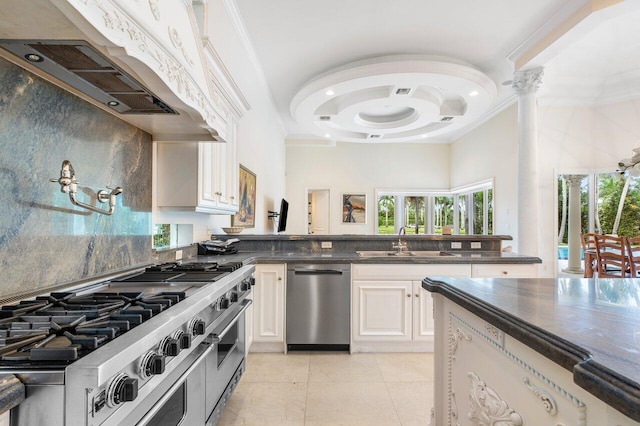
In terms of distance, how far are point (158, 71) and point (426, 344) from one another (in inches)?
119

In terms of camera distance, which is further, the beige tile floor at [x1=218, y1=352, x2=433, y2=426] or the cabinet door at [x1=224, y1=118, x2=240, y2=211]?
the cabinet door at [x1=224, y1=118, x2=240, y2=211]

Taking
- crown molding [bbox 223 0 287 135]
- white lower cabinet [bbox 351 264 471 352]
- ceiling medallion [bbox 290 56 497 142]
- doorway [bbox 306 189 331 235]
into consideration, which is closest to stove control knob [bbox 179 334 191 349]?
white lower cabinet [bbox 351 264 471 352]

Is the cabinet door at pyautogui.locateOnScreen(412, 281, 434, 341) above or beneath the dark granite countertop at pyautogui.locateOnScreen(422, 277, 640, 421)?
beneath

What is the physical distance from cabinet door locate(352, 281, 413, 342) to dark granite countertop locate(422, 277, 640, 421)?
4.47 ft

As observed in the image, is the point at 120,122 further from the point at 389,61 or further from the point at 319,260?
the point at 389,61

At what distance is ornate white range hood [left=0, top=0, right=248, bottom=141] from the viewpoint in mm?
854

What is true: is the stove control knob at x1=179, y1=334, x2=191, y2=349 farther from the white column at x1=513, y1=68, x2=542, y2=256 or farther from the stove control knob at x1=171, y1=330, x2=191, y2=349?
the white column at x1=513, y1=68, x2=542, y2=256

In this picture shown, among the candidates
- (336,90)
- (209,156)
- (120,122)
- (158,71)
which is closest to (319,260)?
(209,156)

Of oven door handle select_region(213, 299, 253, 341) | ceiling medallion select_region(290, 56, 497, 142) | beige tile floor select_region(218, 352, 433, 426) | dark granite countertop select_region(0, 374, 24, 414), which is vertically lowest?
beige tile floor select_region(218, 352, 433, 426)

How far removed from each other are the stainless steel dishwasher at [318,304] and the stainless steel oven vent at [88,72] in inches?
71.8

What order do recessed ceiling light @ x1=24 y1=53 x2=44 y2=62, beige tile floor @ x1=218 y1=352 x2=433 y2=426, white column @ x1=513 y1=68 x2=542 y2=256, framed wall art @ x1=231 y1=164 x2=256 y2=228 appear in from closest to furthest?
recessed ceiling light @ x1=24 y1=53 x2=44 y2=62
beige tile floor @ x1=218 y1=352 x2=433 y2=426
framed wall art @ x1=231 y1=164 x2=256 y2=228
white column @ x1=513 y1=68 x2=542 y2=256

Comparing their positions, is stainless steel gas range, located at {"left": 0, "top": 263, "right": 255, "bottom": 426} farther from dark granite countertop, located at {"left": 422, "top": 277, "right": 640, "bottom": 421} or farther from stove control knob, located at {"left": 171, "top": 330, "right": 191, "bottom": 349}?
dark granite countertop, located at {"left": 422, "top": 277, "right": 640, "bottom": 421}

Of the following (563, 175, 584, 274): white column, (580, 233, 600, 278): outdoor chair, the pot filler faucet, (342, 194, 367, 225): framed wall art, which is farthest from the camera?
(342, 194, 367, 225): framed wall art

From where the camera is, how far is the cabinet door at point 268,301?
2791mm
